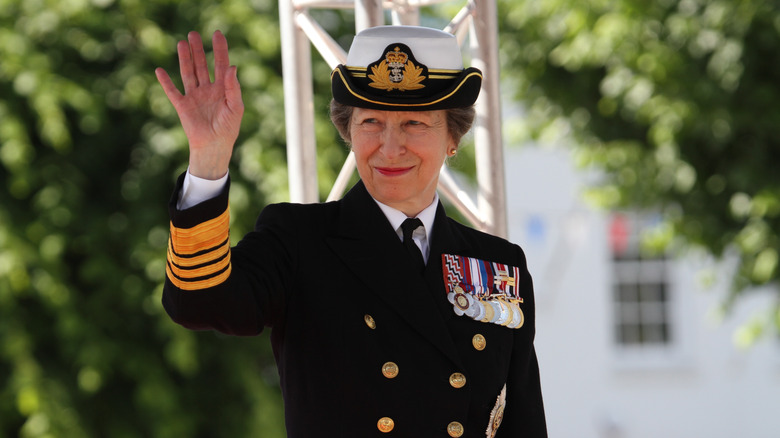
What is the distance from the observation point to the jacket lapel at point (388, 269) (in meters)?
2.06

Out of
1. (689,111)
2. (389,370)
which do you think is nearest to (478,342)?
(389,370)

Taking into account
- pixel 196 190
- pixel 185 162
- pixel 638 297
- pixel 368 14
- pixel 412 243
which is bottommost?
pixel 638 297

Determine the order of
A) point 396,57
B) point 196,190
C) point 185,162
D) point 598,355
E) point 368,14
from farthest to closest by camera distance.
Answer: point 598,355 < point 185,162 < point 368,14 < point 396,57 < point 196,190

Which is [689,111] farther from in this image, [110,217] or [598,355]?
[598,355]

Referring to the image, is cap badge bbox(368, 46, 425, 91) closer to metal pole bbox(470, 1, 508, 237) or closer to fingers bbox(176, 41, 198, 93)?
fingers bbox(176, 41, 198, 93)

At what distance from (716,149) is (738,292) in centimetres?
78

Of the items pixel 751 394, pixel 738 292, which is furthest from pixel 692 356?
pixel 738 292

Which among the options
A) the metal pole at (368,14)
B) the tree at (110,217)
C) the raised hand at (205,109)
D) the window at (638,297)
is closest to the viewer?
the raised hand at (205,109)

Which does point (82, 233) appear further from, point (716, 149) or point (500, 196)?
point (716, 149)

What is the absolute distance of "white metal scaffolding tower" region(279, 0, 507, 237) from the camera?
3.36m

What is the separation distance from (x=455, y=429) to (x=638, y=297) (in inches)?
389

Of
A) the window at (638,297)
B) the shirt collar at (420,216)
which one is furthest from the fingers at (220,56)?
the window at (638,297)

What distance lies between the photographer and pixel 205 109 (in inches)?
68.8

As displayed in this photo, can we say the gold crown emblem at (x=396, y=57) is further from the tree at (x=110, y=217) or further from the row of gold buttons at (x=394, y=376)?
the tree at (x=110, y=217)
